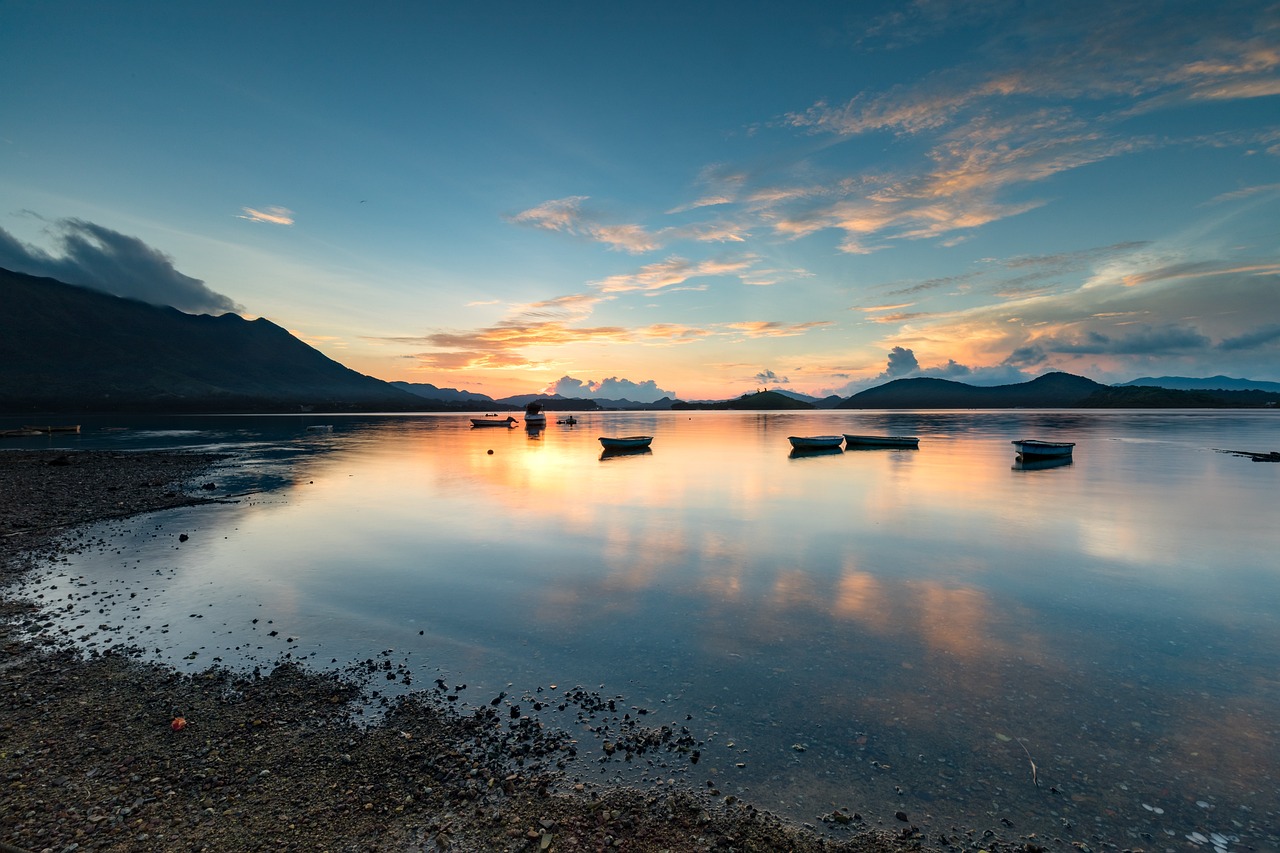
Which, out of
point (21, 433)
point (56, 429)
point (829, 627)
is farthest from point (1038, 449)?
point (21, 433)

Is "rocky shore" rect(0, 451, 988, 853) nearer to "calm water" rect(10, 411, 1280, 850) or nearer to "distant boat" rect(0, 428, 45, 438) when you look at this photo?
"calm water" rect(10, 411, 1280, 850)

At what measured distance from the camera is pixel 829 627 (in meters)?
13.1

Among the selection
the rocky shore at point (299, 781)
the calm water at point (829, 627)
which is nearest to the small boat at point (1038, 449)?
the calm water at point (829, 627)

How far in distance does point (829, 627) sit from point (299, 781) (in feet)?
35.6

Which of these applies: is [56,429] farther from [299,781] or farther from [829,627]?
[829,627]

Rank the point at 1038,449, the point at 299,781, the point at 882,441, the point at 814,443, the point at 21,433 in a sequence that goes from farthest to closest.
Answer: the point at 21,433, the point at 882,441, the point at 814,443, the point at 1038,449, the point at 299,781

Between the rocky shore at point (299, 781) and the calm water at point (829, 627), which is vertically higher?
the rocky shore at point (299, 781)

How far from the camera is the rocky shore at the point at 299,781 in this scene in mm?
6309

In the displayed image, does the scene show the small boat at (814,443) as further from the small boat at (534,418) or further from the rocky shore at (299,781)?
the small boat at (534,418)

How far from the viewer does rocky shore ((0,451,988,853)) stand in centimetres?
631

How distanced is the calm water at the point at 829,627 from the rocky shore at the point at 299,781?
624 mm

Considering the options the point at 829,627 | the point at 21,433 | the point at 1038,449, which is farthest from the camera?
the point at 21,433

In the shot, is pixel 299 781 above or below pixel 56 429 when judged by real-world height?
below

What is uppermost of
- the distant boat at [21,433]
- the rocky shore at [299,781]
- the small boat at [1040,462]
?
the distant boat at [21,433]
